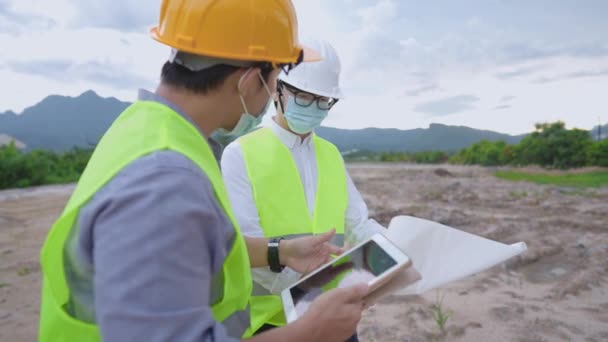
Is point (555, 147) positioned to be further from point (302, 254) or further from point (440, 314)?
point (302, 254)

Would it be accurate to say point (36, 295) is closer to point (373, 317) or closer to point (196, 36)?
point (373, 317)

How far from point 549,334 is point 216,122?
3741mm

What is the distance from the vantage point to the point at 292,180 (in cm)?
223

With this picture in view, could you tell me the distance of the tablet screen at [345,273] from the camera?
137 centimetres

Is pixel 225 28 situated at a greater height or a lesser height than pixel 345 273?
greater

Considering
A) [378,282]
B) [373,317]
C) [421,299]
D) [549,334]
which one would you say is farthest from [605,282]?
[378,282]

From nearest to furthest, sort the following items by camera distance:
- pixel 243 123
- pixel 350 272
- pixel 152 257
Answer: pixel 152 257
pixel 243 123
pixel 350 272

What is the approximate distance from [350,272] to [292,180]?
0.82 metres

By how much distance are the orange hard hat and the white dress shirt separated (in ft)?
3.03

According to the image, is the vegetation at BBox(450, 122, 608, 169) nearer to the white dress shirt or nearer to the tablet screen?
the white dress shirt

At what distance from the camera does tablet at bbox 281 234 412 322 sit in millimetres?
1286

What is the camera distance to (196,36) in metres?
1.17

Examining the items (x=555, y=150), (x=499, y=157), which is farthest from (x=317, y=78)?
(x=499, y=157)

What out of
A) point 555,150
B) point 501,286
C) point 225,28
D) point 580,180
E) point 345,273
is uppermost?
point 555,150
